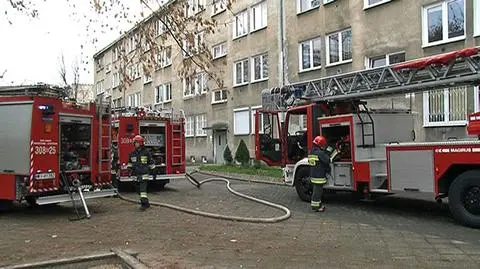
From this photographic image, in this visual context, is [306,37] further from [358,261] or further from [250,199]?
[358,261]

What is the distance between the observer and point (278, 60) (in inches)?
1017

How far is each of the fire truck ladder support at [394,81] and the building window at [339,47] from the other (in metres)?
8.56

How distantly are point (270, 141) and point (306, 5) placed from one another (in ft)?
39.0

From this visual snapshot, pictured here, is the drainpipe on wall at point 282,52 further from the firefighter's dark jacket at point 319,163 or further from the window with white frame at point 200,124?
the firefighter's dark jacket at point 319,163

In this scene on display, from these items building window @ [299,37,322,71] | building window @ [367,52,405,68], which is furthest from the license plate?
building window @ [299,37,322,71]

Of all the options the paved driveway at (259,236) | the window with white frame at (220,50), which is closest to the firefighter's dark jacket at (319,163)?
the paved driveway at (259,236)

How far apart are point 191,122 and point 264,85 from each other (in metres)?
9.42

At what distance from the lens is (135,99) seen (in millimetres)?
47250

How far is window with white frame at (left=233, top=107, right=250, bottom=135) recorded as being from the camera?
28605 millimetres

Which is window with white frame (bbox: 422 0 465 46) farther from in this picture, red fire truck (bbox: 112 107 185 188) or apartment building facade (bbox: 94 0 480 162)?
red fire truck (bbox: 112 107 185 188)

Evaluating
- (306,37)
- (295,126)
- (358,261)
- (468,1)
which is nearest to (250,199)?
(295,126)

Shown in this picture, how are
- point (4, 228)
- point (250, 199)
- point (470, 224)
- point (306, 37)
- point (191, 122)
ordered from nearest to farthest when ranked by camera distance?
point (470, 224)
point (4, 228)
point (250, 199)
point (306, 37)
point (191, 122)

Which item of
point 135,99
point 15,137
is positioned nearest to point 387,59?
point 15,137

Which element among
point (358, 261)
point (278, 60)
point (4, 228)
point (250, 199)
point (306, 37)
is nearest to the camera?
point (358, 261)
